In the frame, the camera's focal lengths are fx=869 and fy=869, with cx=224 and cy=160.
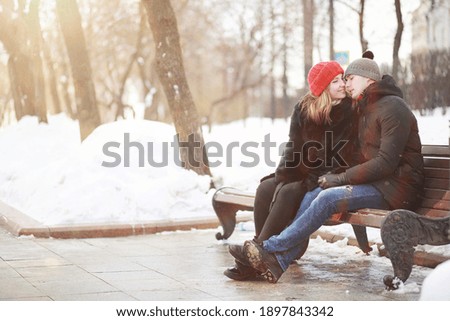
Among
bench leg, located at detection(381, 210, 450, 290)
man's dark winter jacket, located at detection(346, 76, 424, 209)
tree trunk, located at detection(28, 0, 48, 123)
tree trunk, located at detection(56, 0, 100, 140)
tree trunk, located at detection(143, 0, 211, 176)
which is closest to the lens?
bench leg, located at detection(381, 210, 450, 290)

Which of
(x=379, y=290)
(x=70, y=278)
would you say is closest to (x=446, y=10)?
(x=379, y=290)

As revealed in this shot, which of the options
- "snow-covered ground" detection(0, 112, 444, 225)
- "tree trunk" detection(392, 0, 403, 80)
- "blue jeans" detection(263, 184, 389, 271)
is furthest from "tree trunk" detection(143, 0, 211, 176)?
"blue jeans" detection(263, 184, 389, 271)

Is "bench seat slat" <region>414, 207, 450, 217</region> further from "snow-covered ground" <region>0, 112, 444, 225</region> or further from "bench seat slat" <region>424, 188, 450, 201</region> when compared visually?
"snow-covered ground" <region>0, 112, 444, 225</region>

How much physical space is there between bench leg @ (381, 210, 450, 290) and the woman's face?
1160 millimetres

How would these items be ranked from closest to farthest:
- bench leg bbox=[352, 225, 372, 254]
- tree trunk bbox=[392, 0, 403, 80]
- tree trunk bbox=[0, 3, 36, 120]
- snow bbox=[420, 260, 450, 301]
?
1. snow bbox=[420, 260, 450, 301]
2. bench leg bbox=[352, 225, 372, 254]
3. tree trunk bbox=[392, 0, 403, 80]
4. tree trunk bbox=[0, 3, 36, 120]

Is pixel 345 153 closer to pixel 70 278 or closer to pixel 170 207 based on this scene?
pixel 70 278

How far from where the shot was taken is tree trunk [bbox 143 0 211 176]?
450 inches

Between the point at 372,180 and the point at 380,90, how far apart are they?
2.15 feet

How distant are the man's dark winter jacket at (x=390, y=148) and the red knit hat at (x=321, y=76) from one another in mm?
291

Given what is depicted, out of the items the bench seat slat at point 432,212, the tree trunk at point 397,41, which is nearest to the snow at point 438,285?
the bench seat slat at point 432,212

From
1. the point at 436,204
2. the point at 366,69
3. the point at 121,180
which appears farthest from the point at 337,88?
the point at 121,180

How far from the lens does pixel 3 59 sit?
33.8 metres

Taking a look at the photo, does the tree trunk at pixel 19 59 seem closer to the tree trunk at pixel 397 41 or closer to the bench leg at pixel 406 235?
the tree trunk at pixel 397 41
